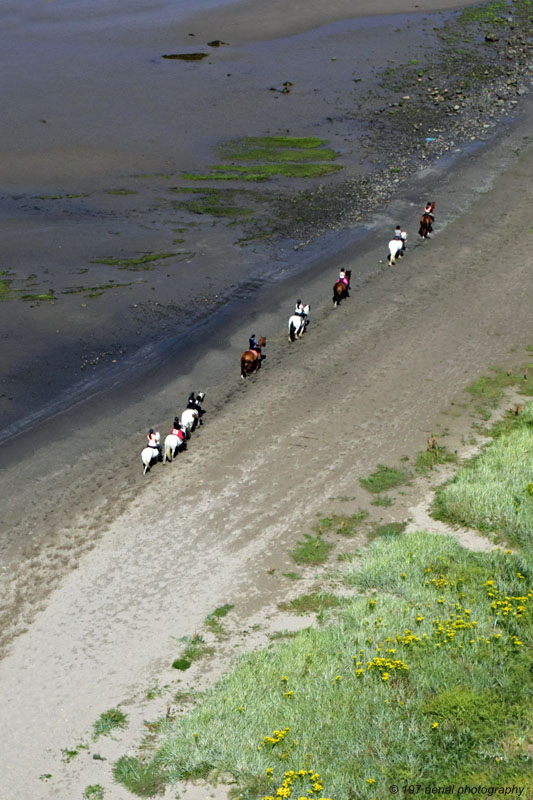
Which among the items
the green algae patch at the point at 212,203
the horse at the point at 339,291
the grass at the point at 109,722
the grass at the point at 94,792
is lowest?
the grass at the point at 94,792

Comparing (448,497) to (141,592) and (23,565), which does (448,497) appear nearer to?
(141,592)

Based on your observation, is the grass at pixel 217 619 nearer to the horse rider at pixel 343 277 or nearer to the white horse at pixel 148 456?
the white horse at pixel 148 456

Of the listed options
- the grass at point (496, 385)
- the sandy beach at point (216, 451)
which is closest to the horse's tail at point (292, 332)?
the sandy beach at point (216, 451)

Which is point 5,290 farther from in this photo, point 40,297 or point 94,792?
point 94,792

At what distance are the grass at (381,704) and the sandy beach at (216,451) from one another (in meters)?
1.29

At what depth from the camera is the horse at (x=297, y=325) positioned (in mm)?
29047

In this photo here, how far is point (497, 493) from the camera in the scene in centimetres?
2086

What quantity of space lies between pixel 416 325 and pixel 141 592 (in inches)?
603

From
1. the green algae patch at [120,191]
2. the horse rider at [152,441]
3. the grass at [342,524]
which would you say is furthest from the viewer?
the green algae patch at [120,191]

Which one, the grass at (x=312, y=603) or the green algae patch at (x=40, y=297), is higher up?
the green algae patch at (x=40, y=297)

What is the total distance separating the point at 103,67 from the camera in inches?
2127

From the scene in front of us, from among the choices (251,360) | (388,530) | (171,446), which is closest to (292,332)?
(251,360)

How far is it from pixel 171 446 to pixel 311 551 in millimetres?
5392

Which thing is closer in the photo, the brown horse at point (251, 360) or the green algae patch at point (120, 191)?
the brown horse at point (251, 360)
